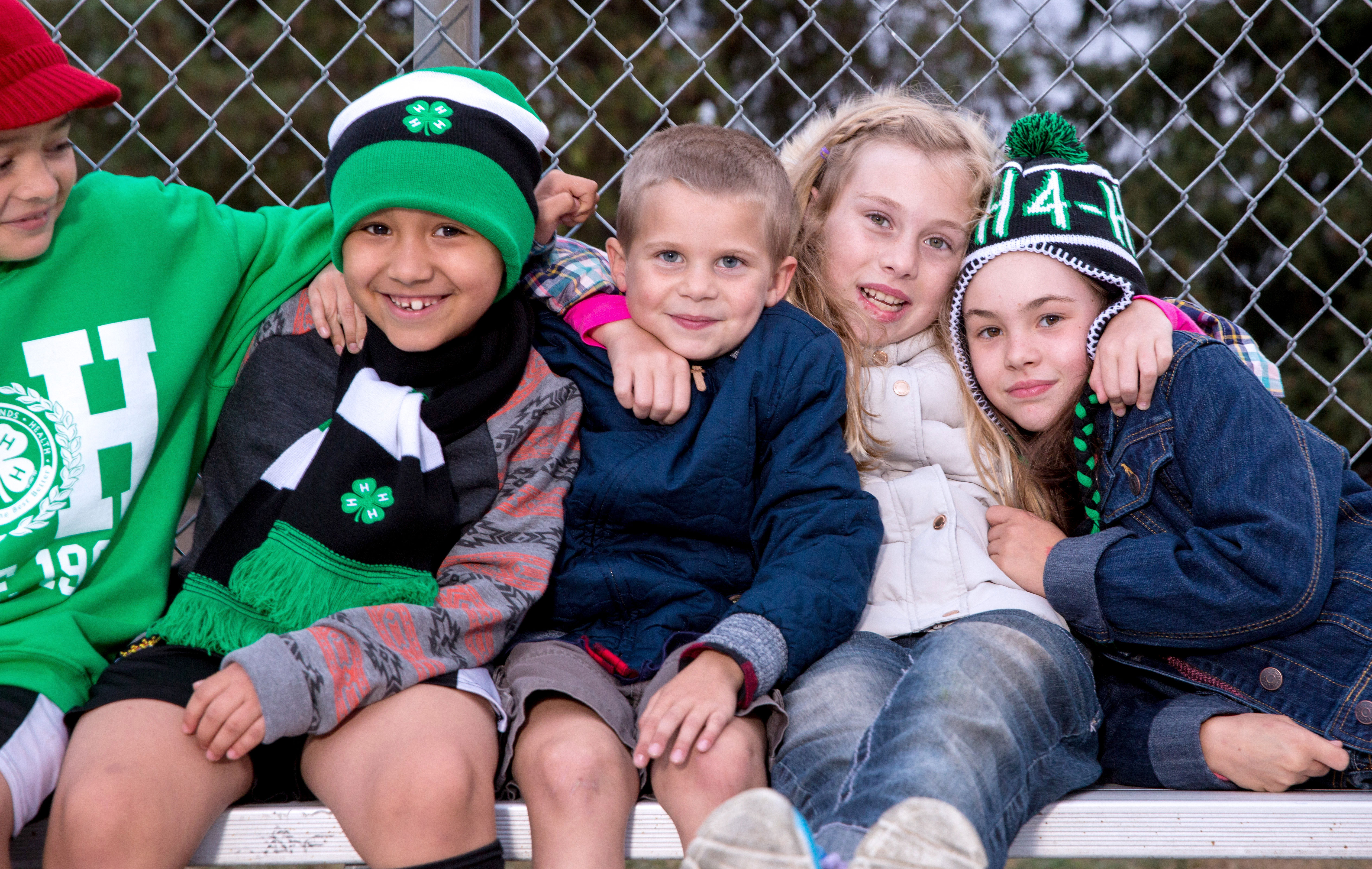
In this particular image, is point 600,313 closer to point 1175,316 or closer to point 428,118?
point 428,118

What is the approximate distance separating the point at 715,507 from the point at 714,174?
0.62m

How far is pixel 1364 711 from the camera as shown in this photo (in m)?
1.83

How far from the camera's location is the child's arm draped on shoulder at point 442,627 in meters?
1.58

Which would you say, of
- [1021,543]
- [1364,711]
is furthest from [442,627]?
[1364,711]

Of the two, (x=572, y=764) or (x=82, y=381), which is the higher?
(x=82, y=381)

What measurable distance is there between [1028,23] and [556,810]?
7.37 ft

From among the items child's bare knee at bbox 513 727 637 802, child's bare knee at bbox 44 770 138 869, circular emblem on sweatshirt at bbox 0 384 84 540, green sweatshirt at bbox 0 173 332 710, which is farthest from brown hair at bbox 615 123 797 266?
child's bare knee at bbox 44 770 138 869

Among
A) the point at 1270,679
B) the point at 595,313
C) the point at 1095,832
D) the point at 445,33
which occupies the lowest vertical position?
the point at 1095,832

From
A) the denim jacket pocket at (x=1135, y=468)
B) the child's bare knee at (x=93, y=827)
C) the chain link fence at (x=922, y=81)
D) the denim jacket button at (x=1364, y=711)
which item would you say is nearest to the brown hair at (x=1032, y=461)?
the denim jacket pocket at (x=1135, y=468)

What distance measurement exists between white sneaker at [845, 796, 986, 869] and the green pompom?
1.46 meters

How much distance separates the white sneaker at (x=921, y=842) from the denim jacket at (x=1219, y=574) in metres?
0.81

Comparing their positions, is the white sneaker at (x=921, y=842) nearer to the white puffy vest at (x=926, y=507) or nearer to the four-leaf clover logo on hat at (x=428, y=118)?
the white puffy vest at (x=926, y=507)

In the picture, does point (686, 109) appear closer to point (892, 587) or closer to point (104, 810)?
point (892, 587)

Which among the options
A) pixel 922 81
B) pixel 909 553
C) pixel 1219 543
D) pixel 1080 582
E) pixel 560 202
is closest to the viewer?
pixel 1219 543
